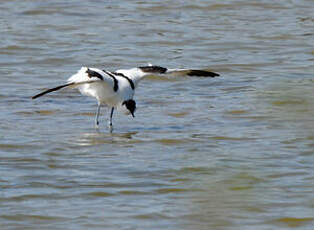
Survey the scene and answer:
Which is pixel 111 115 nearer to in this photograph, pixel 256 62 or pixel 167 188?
pixel 167 188

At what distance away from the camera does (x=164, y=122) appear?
32.3 feet

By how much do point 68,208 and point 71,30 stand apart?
31.0 ft

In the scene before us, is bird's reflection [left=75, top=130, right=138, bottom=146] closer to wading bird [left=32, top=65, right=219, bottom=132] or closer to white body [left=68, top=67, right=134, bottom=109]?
wading bird [left=32, top=65, right=219, bottom=132]

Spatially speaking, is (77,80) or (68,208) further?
(77,80)

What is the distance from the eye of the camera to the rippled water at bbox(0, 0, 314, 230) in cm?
578

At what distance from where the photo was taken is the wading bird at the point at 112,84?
8969mm

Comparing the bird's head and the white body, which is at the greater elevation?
the white body

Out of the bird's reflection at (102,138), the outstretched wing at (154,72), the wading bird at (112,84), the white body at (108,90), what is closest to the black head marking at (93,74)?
the wading bird at (112,84)

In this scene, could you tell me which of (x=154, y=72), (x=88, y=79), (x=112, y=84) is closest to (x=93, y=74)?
(x=88, y=79)

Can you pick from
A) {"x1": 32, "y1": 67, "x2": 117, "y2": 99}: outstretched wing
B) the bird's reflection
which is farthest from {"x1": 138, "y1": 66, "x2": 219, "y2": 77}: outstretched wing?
the bird's reflection

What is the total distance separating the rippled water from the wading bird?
0.31 meters

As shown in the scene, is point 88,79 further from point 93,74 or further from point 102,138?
point 102,138

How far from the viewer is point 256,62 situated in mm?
13164

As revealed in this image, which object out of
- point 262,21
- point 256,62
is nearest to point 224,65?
point 256,62
